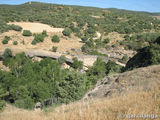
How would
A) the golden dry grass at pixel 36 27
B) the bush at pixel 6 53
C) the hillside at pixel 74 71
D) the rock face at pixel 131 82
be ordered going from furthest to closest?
the golden dry grass at pixel 36 27 < the bush at pixel 6 53 < the rock face at pixel 131 82 < the hillside at pixel 74 71

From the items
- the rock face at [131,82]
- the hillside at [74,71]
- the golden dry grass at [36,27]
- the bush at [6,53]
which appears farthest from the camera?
the golden dry grass at [36,27]

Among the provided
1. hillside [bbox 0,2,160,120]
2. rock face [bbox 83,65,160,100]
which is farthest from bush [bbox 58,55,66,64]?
rock face [bbox 83,65,160,100]

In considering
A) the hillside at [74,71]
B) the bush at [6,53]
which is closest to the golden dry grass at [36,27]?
the hillside at [74,71]

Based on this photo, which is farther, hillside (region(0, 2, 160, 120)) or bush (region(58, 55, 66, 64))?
bush (region(58, 55, 66, 64))

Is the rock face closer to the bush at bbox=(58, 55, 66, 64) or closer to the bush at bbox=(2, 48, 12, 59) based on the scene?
the bush at bbox=(58, 55, 66, 64)

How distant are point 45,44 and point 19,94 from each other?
21.1m

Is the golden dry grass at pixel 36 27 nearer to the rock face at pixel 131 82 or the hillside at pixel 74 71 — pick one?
the hillside at pixel 74 71

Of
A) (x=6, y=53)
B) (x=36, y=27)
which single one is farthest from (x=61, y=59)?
(x=36, y=27)

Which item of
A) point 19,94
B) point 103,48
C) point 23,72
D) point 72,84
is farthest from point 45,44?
point 72,84

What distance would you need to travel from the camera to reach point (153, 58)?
11.6m

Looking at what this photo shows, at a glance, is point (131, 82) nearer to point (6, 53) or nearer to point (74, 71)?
point (74, 71)

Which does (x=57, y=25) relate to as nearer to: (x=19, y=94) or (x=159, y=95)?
(x=19, y=94)

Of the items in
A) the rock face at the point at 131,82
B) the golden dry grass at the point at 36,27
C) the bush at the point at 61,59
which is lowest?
the bush at the point at 61,59

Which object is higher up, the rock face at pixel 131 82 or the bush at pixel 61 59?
the rock face at pixel 131 82
